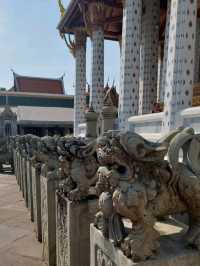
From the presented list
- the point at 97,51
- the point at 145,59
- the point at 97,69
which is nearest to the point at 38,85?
the point at 97,51

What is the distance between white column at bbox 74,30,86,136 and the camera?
11.2 meters

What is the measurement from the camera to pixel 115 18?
10.5 meters

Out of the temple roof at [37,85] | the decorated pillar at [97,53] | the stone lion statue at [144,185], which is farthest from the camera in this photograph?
the temple roof at [37,85]

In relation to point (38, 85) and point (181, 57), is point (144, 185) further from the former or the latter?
point (38, 85)

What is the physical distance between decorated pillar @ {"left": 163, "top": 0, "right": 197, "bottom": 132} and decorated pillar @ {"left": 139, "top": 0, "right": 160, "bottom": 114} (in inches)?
138

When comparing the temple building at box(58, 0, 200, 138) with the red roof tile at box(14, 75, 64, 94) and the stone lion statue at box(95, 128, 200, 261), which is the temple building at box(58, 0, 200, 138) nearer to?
the stone lion statue at box(95, 128, 200, 261)

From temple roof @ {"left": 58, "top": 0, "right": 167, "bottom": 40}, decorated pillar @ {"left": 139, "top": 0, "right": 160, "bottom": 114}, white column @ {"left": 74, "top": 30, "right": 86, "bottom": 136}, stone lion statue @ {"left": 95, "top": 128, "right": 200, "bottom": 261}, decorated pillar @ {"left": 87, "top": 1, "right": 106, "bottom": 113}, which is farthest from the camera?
white column @ {"left": 74, "top": 30, "right": 86, "bottom": 136}

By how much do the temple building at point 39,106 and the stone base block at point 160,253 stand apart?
1524 centimetres

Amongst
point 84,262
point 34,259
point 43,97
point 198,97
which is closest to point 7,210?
point 34,259

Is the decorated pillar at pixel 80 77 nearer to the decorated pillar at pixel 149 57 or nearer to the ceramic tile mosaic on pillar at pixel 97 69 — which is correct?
the ceramic tile mosaic on pillar at pixel 97 69

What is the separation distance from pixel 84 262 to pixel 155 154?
1220 millimetres

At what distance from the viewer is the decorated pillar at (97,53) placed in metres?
8.96

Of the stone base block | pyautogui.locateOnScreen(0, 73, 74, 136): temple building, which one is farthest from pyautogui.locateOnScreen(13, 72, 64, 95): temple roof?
the stone base block

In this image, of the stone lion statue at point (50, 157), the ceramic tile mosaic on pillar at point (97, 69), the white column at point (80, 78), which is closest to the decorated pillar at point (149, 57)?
the ceramic tile mosaic on pillar at point (97, 69)
